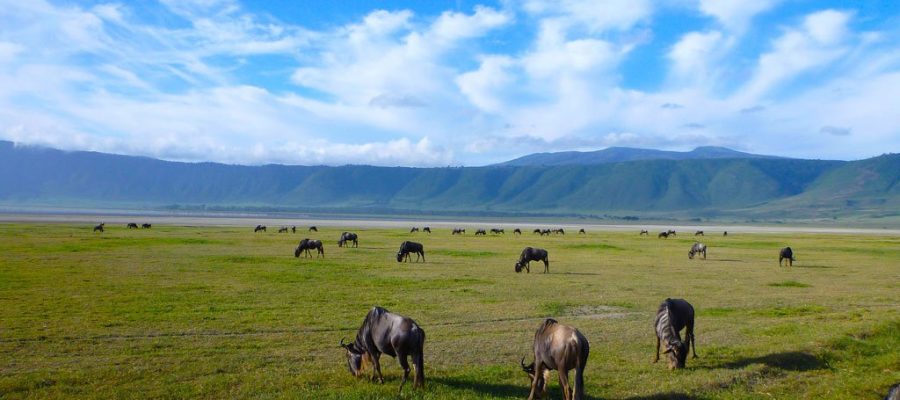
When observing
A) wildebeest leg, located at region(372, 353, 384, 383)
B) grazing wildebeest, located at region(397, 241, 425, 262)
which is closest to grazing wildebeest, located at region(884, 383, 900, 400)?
wildebeest leg, located at region(372, 353, 384, 383)

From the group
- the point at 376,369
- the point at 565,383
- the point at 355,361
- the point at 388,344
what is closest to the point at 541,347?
the point at 565,383

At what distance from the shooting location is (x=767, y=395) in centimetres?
1295

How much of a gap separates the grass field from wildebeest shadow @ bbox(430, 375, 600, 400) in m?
0.06

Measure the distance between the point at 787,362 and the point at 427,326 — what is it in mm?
10203

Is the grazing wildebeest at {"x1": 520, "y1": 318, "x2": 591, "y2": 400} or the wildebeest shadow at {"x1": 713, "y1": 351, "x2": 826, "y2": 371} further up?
the grazing wildebeest at {"x1": 520, "y1": 318, "x2": 591, "y2": 400}

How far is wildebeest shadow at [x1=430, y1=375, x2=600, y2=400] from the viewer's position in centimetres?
1267

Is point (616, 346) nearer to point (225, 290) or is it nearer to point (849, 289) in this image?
point (225, 290)

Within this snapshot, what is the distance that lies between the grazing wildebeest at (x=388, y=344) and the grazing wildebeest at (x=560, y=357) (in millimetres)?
2245

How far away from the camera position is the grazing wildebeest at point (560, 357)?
11.4m

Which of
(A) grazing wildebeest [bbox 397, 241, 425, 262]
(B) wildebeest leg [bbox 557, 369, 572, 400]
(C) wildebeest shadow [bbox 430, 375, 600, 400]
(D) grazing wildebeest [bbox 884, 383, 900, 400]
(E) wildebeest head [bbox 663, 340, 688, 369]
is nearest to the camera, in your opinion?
(D) grazing wildebeest [bbox 884, 383, 900, 400]

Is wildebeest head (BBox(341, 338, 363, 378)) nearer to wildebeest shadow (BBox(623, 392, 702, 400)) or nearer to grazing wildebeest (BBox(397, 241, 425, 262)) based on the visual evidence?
wildebeest shadow (BBox(623, 392, 702, 400))

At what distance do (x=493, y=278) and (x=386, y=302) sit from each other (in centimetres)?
1028

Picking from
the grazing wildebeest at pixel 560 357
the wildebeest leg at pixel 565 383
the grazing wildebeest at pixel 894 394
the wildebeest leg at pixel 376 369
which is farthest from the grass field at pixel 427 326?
the grazing wildebeest at pixel 894 394

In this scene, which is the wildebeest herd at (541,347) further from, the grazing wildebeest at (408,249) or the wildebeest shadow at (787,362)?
the grazing wildebeest at (408,249)
